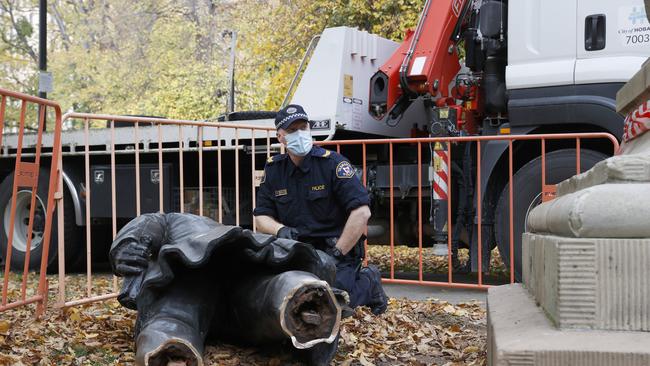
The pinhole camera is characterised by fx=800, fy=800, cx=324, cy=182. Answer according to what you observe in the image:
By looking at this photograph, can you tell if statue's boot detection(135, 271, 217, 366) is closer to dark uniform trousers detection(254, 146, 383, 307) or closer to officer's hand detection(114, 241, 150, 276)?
officer's hand detection(114, 241, 150, 276)

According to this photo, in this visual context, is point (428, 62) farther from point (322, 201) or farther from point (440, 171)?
point (322, 201)

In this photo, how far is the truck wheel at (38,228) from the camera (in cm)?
851

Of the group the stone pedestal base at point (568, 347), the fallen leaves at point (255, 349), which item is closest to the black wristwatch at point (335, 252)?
the fallen leaves at point (255, 349)

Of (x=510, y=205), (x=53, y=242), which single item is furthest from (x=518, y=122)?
(x=53, y=242)

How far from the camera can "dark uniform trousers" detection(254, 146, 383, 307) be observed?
498cm

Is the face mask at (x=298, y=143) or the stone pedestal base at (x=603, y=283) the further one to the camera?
the face mask at (x=298, y=143)

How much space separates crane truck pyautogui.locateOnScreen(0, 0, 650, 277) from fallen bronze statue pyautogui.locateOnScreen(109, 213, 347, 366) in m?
3.57

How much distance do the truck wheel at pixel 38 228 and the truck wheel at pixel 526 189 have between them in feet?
14.9

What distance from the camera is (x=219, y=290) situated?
3.59 meters

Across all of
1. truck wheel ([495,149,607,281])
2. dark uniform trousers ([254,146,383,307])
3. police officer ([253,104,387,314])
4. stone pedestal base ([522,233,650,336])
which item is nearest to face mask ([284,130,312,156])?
police officer ([253,104,387,314])

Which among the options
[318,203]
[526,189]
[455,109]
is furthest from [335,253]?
[455,109]

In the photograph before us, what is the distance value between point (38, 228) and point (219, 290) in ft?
18.9

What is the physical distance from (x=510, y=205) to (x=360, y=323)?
241cm

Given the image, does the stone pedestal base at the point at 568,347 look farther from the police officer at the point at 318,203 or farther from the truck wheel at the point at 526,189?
the truck wheel at the point at 526,189
